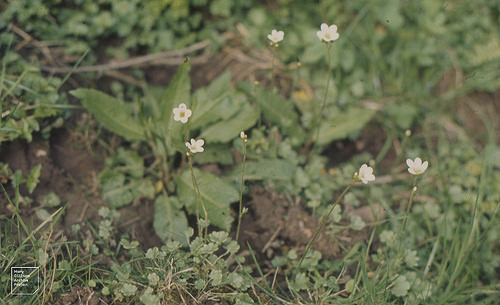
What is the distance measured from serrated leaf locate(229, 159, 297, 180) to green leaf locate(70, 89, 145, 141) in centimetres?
67

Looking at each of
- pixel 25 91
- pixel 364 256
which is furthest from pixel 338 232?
pixel 25 91

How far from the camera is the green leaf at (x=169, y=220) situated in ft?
7.88

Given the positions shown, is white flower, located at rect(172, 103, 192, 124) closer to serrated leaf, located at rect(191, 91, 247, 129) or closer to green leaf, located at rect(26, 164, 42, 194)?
serrated leaf, located at rect(191, 91, 247, 129)

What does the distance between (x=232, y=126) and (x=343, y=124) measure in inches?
34.5

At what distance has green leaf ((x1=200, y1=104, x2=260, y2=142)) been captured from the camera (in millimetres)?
2646

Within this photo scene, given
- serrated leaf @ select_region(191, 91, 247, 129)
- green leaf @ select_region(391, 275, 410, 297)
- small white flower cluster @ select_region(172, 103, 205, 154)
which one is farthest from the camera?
serrated leaf @ select_region(191, 91, 247, 129)

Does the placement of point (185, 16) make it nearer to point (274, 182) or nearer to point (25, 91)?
point (25, 91)

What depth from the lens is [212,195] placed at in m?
2.43

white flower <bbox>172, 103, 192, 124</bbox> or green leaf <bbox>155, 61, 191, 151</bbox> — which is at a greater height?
white flower <bbox>172, 103, 192, 124</bbox>

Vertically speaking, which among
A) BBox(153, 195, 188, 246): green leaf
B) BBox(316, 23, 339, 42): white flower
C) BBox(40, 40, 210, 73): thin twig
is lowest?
BBox(153, 195, 188, 246): green leaf

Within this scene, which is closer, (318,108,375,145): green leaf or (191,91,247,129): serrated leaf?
(191,91,247,129): serrated leaf

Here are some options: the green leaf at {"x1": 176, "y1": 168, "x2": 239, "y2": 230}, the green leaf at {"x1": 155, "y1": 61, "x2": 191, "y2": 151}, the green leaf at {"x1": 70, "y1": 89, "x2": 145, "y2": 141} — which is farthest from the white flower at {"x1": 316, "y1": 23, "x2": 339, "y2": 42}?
the green leaf at {"x1": 70, "y1": 89, "x2": 145, "y2": 141}

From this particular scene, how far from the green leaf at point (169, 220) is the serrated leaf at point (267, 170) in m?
0.41

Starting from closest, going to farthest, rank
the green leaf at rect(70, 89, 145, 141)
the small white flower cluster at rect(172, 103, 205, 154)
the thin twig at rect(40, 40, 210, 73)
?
the small white flower cluster at rect(172, 103, 205, 154) < the green leaf at rect(70, 89, 145, 141) < the thin twig at rect(40, 40, 210, 73)
